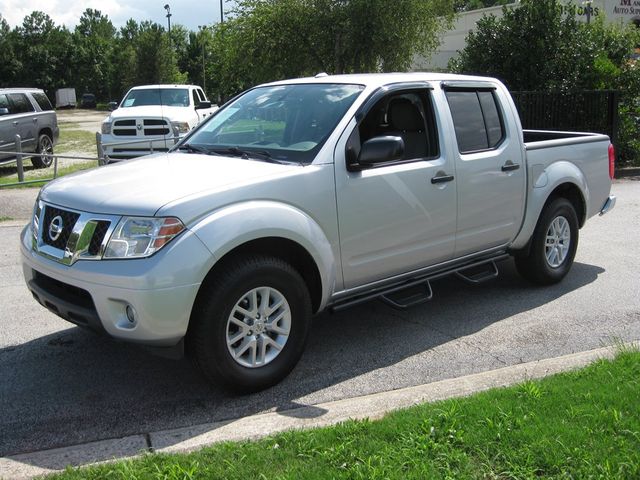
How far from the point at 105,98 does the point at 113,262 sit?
84308 mm

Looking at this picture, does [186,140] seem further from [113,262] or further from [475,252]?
[475,252]

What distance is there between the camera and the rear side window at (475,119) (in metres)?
5.48

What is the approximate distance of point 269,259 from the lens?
417 cm

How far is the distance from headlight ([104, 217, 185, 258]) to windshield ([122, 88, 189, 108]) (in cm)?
1316

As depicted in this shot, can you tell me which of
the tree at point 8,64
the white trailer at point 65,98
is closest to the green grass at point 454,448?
the white trailer at point 65,98

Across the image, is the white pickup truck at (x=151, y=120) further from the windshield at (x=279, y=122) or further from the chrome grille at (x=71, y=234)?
the chrome grille at (x=71, y=234)

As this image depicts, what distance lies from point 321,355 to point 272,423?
125 cm

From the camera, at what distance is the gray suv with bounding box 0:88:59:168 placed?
1588cm

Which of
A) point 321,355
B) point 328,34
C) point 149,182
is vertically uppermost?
point 328,34

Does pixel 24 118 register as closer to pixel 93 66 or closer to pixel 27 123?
pixel 27 123

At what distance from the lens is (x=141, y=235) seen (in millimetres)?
3773

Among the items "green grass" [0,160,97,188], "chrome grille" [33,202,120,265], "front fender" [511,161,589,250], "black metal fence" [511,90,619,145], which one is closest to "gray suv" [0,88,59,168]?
"green grass" [0,160,97,188]

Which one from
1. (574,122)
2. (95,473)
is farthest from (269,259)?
(574,122)

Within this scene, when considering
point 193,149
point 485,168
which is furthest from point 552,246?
point 193,149
